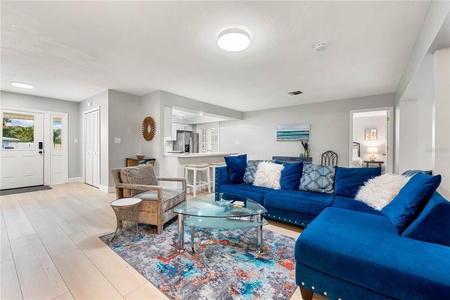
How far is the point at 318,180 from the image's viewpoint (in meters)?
2.82

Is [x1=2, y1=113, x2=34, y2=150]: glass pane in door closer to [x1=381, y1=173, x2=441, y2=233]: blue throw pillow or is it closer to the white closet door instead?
the white closet door

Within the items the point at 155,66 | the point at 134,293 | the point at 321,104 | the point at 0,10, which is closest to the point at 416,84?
the point at 321,104

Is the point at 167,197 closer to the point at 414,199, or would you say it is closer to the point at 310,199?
the point at 310,199

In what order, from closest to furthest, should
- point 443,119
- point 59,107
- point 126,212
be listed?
point 443,119, point 126,212, point 59,107

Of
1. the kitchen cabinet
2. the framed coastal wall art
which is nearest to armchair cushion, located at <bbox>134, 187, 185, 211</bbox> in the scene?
the framed coastal wall art

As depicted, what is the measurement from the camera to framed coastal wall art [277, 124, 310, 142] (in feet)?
19.5

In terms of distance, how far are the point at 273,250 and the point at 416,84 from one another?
308 cm

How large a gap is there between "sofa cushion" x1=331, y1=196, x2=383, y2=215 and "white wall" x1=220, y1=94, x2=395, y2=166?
3451 millimetres

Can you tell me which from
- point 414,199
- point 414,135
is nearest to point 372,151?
point 414,135

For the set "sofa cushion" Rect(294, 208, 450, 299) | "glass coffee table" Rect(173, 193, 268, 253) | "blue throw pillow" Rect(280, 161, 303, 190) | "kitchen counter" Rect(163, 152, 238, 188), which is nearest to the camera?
"sofa cushion" Rect(294, 208, 450, 299)

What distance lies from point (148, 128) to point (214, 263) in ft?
12.4

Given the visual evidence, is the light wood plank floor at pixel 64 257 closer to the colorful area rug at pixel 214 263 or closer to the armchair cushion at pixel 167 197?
the colorful area rug at pixel 214 263

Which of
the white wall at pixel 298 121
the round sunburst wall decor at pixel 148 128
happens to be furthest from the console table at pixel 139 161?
the white wall at pixel 298 121

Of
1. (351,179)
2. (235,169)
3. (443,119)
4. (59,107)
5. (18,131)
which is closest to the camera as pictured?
(443,119)
